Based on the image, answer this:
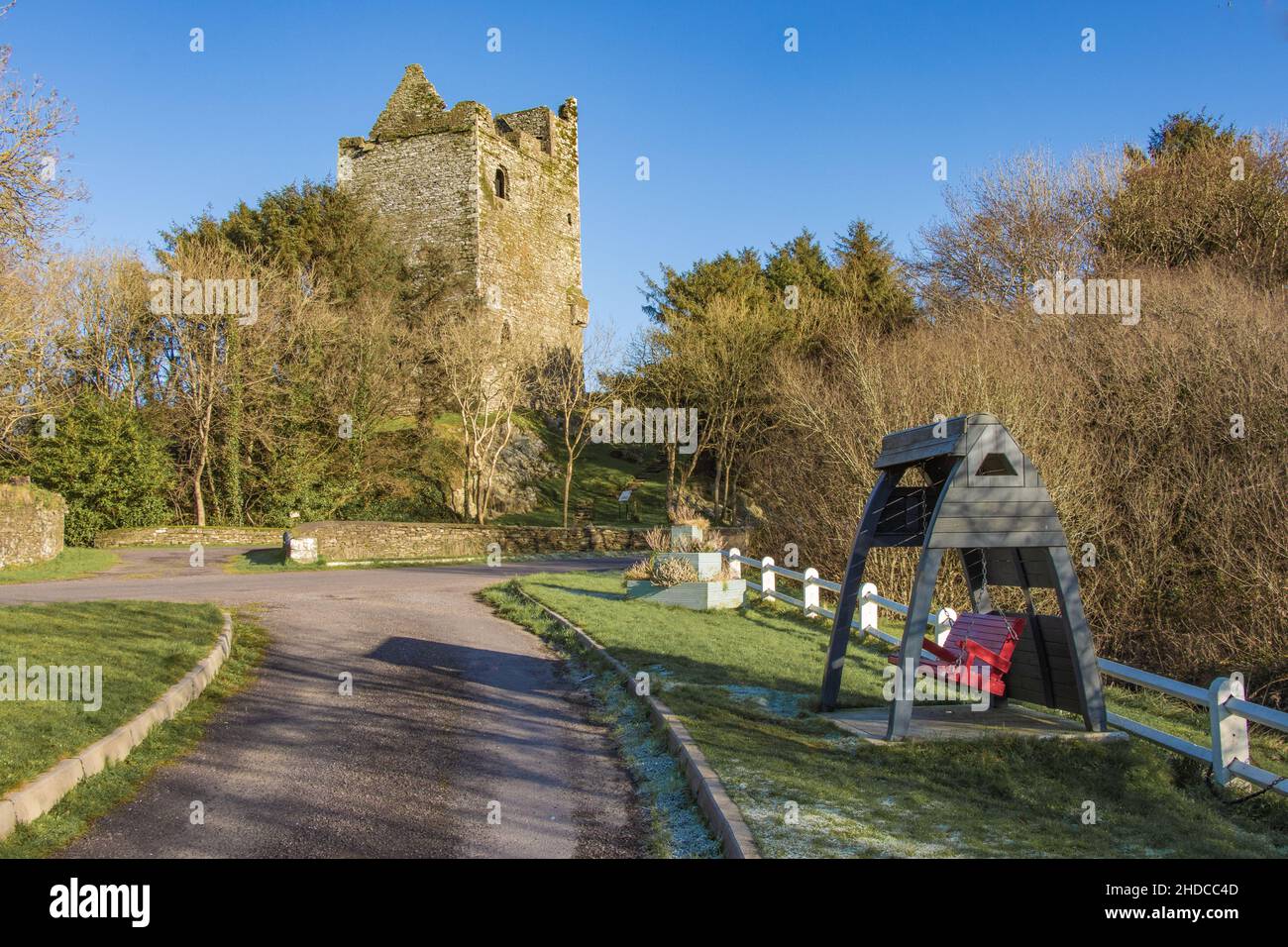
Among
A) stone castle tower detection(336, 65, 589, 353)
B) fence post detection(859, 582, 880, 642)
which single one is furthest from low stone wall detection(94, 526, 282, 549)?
fence post detection(859, 582, 880, 642)

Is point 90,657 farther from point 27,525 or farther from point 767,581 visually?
point 27,525

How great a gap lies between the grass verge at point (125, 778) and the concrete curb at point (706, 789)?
148 inches

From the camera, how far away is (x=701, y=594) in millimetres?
16156

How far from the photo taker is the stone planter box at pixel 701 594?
52.9 feet

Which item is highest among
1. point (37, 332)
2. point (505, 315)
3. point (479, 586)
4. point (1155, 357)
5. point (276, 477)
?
point (505, 315)

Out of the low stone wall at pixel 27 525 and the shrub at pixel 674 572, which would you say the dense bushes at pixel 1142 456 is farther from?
the low stone wall at pixel 27 525

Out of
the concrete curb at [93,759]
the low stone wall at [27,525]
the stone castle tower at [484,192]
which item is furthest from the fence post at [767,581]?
the stone castle tower at [484,192]

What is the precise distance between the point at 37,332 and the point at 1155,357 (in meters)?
28.2

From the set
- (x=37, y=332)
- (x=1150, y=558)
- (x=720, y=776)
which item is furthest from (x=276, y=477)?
(x=720, y=776)

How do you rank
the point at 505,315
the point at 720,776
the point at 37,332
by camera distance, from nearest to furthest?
the point at 720,776 → the point at 37,332 → the point at 505,315

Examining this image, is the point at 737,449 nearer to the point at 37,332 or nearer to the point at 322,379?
the point at 322,379

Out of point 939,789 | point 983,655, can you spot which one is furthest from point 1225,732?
point 939,789

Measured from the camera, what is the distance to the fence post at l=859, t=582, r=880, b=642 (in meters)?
13.7

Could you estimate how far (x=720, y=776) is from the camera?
254 inches
